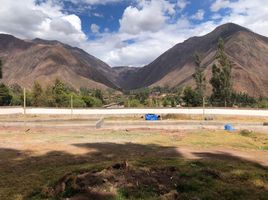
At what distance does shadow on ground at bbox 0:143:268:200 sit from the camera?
1438 centimetres

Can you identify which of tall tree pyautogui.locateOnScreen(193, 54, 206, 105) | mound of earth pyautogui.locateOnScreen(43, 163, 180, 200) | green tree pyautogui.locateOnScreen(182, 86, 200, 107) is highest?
tall tree pyautogui.locateOnScreen(193, 54, 206, 105)

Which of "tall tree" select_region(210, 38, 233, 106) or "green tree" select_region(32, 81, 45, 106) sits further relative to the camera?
"green tree" select_region(32, 81, 45, 106)

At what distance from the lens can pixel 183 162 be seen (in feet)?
68.3

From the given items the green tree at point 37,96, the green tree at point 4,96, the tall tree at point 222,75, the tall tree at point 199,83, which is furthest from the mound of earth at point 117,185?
the green tree at point 4,96

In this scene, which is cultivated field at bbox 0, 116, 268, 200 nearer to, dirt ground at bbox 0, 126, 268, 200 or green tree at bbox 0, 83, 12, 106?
dirt ground at bbox 0, 126, 268, 200

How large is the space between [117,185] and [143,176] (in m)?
1.73

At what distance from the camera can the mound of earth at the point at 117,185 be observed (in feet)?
44.5

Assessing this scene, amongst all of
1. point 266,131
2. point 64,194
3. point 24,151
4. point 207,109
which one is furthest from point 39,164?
point 207,109

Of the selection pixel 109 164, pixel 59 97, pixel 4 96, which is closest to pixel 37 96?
pixel 59 97

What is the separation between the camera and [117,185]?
1431 centimetres

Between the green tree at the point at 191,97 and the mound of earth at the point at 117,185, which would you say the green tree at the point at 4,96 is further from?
the mound of earth at the point at 117,185

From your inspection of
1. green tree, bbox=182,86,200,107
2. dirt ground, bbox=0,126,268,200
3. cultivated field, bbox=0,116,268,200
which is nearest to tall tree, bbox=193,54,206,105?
green tree, bbox=182,86,200,107

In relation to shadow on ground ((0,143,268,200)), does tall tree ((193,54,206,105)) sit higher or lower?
higher

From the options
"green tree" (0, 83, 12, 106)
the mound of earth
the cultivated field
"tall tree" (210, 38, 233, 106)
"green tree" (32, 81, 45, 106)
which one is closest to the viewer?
the mound of earth
